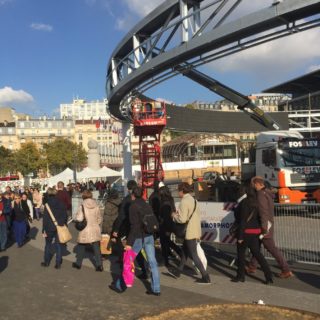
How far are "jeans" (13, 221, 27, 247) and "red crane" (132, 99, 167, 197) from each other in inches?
399

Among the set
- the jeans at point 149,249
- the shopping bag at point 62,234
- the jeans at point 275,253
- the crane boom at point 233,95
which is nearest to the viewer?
the jeans at point 149,249

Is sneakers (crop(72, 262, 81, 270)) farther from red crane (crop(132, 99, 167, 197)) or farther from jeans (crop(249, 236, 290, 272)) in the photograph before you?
red crane (crop(132, 99, 167, 197))

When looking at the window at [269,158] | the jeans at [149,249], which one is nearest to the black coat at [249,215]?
the jeans at [149,249]

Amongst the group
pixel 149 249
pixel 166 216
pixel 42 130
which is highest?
pixel 42 130

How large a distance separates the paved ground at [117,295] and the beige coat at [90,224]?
0.63 meters

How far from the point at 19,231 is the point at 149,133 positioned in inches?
522

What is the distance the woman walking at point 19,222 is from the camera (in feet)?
46.1

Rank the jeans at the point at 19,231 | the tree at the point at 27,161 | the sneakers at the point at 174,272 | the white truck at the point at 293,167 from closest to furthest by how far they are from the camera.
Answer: the sneakers at the point at 174,272 → the jeans at the point at 19,231 → the white truck at the point at 293,167 → the tree at the point at 27,161

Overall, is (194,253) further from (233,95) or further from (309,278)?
(233,95)

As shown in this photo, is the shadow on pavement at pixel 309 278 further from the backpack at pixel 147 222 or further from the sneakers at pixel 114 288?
the sneakers at pixel 114 288

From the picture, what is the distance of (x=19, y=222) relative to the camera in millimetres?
14227

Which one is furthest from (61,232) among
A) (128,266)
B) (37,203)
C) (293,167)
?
(37,203)

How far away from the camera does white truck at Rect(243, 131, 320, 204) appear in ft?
59.1

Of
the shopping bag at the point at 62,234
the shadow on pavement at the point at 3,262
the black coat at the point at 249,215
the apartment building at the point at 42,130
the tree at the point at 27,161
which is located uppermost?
the apartment building at the point at 42,130
